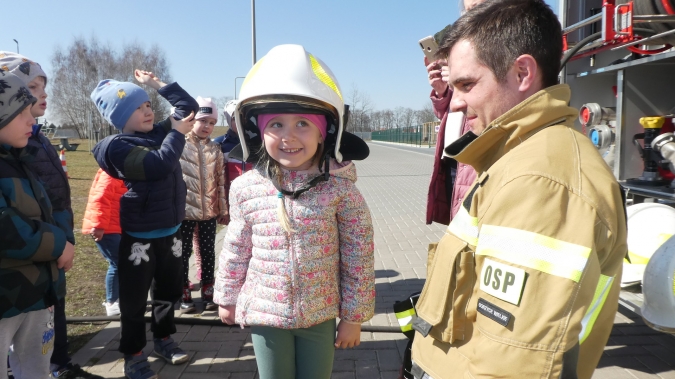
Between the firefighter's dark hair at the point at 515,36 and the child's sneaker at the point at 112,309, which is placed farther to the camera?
the child's sneaker at the point at 112,309

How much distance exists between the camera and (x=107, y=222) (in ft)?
12.9

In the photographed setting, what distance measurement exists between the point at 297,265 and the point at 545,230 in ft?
3.88

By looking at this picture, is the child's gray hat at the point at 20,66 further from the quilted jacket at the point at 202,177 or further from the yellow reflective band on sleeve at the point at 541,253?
the yellow reflective band on sleeve at the point at 541,253

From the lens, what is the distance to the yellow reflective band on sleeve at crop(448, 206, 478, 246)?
1.23 meters

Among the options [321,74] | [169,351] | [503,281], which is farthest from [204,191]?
[503,281]

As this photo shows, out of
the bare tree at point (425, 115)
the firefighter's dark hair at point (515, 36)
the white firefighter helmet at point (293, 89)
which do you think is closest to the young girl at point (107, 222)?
the white firefighter helmet at point (293, 89)

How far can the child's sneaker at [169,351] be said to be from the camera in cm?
327

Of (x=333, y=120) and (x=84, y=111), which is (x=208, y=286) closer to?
(x=333, y=120)

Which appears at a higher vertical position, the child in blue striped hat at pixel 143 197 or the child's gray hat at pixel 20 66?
the child's gray hat at pixel 20 66

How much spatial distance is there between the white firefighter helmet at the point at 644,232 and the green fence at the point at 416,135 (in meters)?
29.2

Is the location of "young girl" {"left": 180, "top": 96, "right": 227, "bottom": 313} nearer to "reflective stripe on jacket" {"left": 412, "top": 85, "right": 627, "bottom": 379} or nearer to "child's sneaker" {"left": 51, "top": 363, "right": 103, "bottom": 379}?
"child's sneaker" {"left": 51, "top": 363, "right": 103, "bottom": 379}

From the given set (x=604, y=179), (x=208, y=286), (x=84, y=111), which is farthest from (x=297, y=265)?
(x=84, y=111)

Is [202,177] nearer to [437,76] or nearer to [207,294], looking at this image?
[207,294]

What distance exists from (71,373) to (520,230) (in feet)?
10.2
